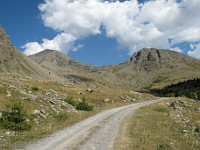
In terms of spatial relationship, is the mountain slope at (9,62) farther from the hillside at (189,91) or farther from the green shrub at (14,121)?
the green shrub at (14,121)

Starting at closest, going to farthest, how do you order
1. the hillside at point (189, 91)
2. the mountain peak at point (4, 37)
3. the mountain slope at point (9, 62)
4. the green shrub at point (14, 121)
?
the green shrub at point (14, 121), the hillside at point (189, 91), the mountain slope at point (9, 62), the mountain peak at point (4, 37)

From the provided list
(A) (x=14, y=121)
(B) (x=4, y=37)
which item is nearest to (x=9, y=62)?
(B) (x=4, y=37)

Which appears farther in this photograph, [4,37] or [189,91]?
[4,37]

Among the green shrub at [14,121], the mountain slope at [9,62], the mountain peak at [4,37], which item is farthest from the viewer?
the mountain peak at [4,37]

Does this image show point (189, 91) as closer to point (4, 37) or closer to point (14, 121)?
point (14, 121)

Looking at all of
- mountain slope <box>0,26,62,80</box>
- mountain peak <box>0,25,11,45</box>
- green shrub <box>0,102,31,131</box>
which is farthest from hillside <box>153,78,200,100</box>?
mountain peak <box>0,25,11,45</box>

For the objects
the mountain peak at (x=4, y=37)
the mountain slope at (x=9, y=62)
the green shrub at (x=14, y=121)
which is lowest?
the green shrub at (x=14, y=121)

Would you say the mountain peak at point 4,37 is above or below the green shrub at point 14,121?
above

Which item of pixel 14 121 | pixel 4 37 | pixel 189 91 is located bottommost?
→ pixel 14 121

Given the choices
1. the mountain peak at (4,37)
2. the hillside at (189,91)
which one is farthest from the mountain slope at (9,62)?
the hillside at (189,91)

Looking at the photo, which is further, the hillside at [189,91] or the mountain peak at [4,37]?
the mountain peak at [4,37]

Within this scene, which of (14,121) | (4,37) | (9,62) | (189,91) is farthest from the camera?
(4,37)

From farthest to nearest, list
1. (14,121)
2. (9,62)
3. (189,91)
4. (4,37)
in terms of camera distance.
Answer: (4,37) < (9,62) < (189,91) < (14,121)

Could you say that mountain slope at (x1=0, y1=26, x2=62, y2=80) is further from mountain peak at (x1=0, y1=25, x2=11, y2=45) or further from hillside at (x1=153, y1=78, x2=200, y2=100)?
hillside at (x1=153, y1=78, x2=200, y2=100)
